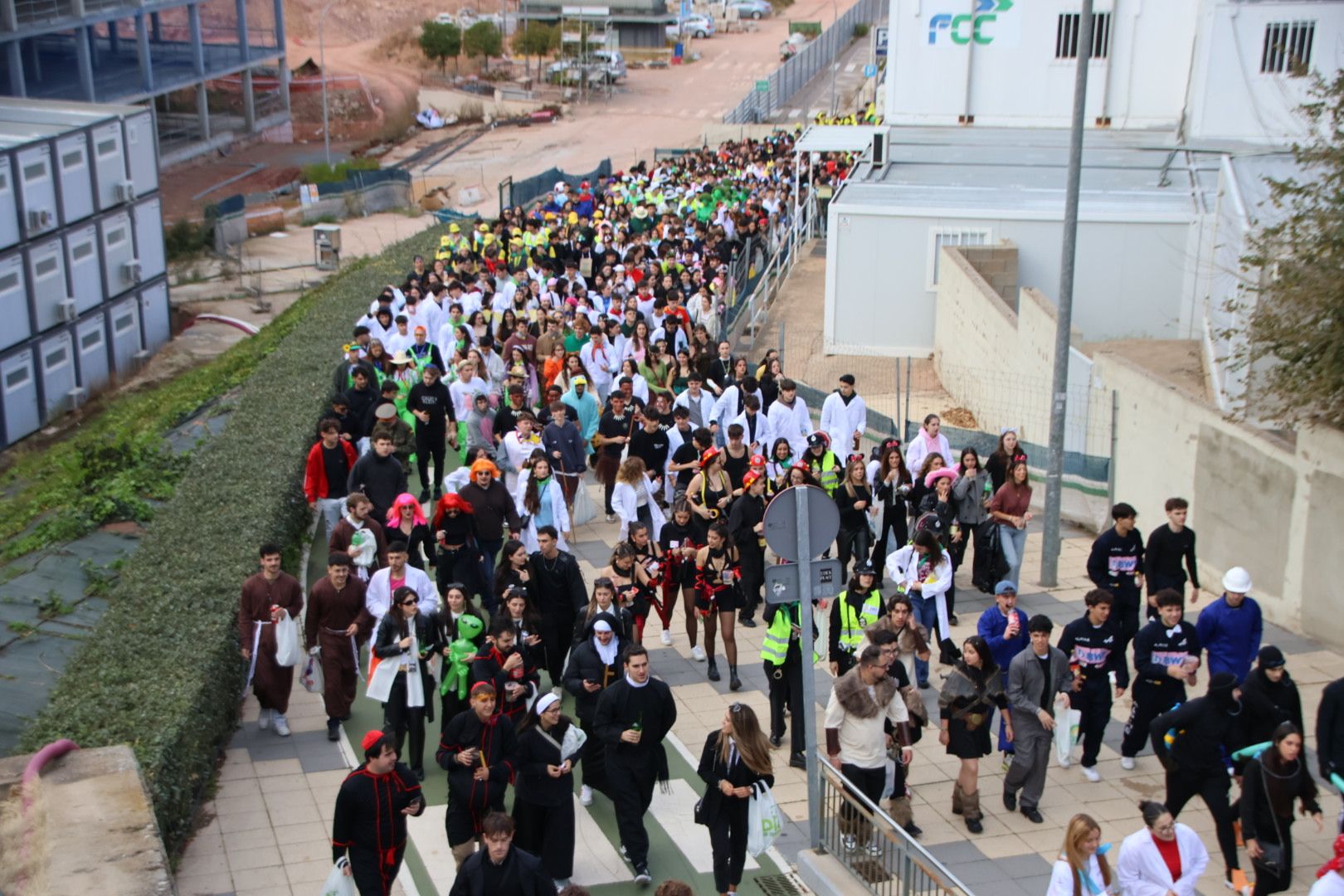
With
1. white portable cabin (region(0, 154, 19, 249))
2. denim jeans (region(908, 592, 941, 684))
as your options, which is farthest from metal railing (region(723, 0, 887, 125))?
denim jeans (region(908, 592, 941, 684))

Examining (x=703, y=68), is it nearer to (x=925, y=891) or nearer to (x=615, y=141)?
(x=615, y=141)

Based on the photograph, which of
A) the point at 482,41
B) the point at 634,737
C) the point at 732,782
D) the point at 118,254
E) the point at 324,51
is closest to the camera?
the point at 732,782

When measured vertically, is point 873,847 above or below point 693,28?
below

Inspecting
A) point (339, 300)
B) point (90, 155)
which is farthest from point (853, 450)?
point (90, 155)

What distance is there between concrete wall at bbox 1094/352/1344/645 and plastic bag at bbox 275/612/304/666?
841 cm

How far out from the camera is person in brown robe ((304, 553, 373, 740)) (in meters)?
11.3

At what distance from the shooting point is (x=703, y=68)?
301ft

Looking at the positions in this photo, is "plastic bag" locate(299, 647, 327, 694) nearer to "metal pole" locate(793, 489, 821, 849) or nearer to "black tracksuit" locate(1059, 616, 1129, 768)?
"metal pole" locate(793, 489, 821, 849)

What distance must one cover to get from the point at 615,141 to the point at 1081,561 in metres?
56.4

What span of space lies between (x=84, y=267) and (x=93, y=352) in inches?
64.7

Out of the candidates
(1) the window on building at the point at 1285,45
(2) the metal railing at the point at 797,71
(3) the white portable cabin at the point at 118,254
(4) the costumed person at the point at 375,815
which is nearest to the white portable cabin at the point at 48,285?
(3) the white portable cabin at the point at 118,254

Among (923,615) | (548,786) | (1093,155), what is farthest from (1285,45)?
(548,786)

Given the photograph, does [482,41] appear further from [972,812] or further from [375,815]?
[375,815]

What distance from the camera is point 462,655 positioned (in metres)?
10.5
